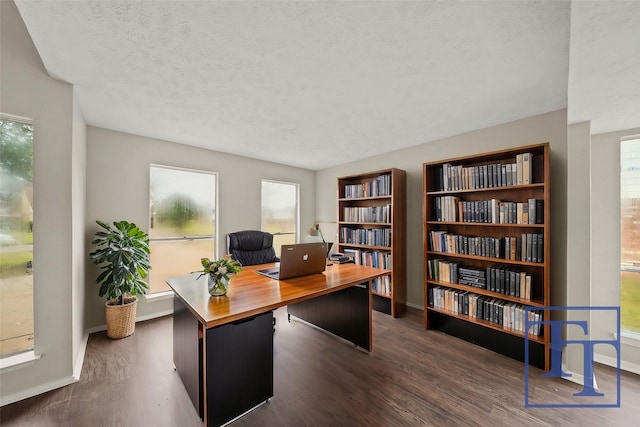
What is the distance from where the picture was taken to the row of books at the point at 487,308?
2.28m

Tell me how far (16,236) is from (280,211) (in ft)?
11.0

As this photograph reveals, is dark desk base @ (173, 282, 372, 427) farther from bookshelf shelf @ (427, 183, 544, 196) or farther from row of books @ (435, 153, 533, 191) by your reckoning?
row of books @ (435, 153, 533, 191)

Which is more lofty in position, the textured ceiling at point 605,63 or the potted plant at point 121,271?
the textured ceiling at point 605,63

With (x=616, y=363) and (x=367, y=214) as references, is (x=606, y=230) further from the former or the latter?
(x=367, y=214)

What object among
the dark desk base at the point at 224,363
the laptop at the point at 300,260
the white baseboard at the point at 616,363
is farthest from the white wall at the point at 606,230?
the dark desk base at the point at 224,363

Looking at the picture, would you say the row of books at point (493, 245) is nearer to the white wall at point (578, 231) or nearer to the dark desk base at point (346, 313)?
the white wall at point (578, 231)

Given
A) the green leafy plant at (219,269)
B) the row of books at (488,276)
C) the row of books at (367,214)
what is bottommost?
the row of books at (488,276)

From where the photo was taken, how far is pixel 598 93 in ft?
5.39

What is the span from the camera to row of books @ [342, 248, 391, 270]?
11.7 ft

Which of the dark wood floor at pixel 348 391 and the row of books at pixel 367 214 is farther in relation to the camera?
the row of books at pixel 367 214

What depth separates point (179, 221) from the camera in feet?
11.8

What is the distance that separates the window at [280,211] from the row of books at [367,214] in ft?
4.29
